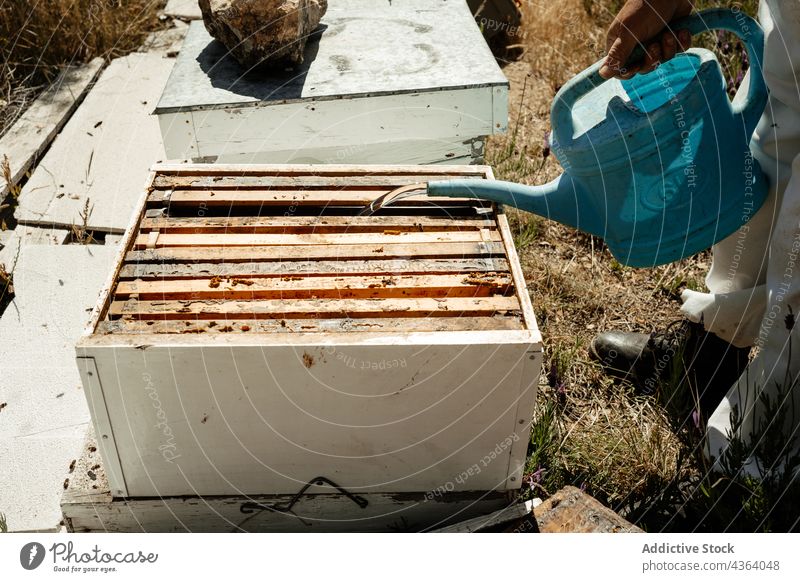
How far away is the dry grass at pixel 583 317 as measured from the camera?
2404 millimetres

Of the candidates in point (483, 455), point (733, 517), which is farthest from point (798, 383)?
point (483, 455)

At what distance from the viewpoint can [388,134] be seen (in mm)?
2822

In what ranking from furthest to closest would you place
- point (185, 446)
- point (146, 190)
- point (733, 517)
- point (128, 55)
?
point (128, 55) → point (146, 190) → point (733, 517) → point (185, 446)

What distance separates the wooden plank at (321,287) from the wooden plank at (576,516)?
0.58m

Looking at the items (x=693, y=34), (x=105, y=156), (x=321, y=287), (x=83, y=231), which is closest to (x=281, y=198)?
(x=321, y=287)

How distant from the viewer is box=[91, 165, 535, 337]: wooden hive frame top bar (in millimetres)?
1911

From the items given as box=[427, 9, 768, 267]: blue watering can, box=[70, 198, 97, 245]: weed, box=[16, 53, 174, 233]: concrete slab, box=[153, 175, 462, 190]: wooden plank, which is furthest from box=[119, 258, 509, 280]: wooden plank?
box=[16, 53, 174, 233]: concrete slab

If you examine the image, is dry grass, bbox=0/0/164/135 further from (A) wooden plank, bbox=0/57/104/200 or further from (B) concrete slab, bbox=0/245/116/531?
(B) concrete slab, bbox=0/245/116/531

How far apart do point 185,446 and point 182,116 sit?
121cm

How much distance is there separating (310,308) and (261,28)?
1314 mm

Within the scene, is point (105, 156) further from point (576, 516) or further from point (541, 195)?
point (576, 516)

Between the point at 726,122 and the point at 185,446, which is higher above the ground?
the point at 726,122

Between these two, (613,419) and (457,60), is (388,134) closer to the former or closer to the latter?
(457,60)

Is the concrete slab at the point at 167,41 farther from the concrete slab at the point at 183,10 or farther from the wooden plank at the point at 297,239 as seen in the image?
the wooden plank at the point at 297,239
